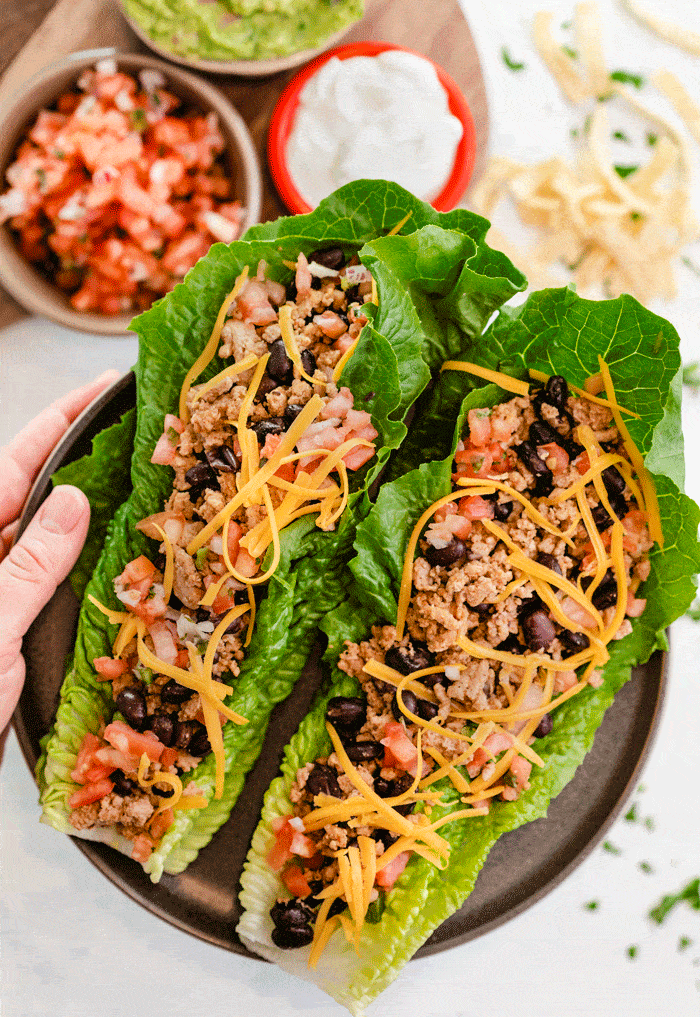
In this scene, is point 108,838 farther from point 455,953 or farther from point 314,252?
point 314,252

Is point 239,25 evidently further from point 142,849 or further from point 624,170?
point 142,849

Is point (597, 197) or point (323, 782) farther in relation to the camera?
point (597, 197)

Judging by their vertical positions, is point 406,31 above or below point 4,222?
above

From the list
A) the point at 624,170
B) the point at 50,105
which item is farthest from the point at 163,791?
the point at 624,170

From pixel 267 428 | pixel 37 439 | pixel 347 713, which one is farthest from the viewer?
pixel 37 439

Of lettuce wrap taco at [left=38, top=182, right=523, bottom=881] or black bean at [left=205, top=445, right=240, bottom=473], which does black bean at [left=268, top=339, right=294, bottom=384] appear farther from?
black bean at [left=205, top=445, right=240, bottom=473]

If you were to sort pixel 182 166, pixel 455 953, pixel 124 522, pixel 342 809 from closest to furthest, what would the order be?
pixel 342 809 < pixel 124 522 < pixel 182 166 < pixel 455 953

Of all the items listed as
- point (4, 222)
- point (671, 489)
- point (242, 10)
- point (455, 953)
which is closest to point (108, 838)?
point (455, 953)
